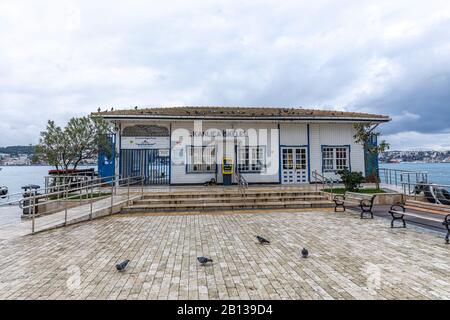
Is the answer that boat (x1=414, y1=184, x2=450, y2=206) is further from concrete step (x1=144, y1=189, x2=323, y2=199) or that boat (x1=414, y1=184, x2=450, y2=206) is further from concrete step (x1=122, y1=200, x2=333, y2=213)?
concrete step (x1=144, y1=189, x2=323, y2=199)

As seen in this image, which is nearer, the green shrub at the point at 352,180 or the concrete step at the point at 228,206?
the concrete step at the point at 228,206

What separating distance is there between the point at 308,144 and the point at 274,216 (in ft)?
29.2

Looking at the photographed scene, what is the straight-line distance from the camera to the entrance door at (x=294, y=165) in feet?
54.5

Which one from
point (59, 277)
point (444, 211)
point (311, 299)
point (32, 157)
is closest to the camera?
point (311, 299)

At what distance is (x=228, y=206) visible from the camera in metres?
10.8

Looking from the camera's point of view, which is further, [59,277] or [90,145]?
[90,145]

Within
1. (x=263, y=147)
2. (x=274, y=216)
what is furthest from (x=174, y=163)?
(x=274, y=216)

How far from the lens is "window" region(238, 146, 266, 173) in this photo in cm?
1631

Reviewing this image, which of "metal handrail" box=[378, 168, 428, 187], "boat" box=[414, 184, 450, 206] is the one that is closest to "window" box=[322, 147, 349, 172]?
"metal handrail" box=[378, 168, 428, 187]

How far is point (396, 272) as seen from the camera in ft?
14.1

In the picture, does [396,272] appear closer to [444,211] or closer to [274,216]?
[274,216]

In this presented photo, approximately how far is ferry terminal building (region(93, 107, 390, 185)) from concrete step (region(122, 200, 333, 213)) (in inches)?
195

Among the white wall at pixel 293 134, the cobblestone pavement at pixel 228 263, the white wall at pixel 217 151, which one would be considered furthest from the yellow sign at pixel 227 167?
the cobblestone pavement at pixel 228 263

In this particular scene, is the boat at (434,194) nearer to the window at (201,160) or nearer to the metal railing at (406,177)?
the metal railing at (406,177)
